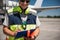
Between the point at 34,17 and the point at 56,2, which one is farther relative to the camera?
the point at 56,2

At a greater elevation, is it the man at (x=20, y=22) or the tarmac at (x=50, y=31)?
the man at (x=20, y=22)

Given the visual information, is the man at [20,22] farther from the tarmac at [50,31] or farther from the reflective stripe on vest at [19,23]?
the tarmac at [50,31]

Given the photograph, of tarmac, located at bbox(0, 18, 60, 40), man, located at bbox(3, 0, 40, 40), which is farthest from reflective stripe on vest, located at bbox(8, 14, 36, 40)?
tarmac, located at bbox(0, 18, 60, 40)

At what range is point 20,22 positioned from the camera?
5.28 ft

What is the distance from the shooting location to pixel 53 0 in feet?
13.3

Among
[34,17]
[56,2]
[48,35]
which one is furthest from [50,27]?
[34,17]

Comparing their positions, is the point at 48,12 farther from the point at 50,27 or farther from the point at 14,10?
the point at 14,10

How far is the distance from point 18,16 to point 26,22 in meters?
0.08

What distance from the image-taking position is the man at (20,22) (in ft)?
5.26

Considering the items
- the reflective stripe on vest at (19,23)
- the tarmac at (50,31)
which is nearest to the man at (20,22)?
the reflective stripe on vest at (19,23)

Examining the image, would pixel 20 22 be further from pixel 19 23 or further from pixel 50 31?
pixel 50 31

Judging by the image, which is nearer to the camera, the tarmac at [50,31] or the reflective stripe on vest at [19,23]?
the reflective stripe on vest at [19,23]

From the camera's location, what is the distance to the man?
1.60 m

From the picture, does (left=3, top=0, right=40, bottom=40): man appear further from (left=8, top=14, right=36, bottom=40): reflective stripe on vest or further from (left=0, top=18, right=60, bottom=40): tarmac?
(left=0, top=18, right=60, bottom=40): tarmac
